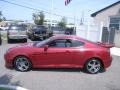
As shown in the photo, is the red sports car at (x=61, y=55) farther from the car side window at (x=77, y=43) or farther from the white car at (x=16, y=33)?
the white car at (x=16, y=33)

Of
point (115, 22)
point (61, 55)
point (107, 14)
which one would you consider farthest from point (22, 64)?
point (107, 14)

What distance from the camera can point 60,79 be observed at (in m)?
7.92

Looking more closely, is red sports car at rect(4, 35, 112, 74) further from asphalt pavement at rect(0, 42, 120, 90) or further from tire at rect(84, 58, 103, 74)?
asphalt pavement at rect(0, 42, 120, 90)

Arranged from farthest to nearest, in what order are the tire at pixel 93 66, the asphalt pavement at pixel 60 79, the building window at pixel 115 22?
the building window at pixel 115 22 < the tire at pixel 93 66 < the asphalt pavement at pixel 60 79

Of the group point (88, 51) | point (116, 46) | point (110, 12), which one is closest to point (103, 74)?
point (88, 51)

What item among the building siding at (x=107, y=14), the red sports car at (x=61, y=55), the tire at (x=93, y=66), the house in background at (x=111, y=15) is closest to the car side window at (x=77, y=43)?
the red sports car at (x=61, y=55)

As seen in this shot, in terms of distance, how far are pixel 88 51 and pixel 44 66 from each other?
1.84m

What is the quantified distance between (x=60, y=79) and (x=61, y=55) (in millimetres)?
1195

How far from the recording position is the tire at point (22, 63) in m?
8.85

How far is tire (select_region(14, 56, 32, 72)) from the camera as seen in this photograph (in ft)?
29.0

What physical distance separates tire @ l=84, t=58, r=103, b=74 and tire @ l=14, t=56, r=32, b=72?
227 cm

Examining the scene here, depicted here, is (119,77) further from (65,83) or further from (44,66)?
(44,66)

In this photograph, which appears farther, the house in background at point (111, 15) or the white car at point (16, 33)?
the house in background at point (111, 15)

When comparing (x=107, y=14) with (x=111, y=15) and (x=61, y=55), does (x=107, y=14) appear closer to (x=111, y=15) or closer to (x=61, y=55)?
(x=111, y=15)
